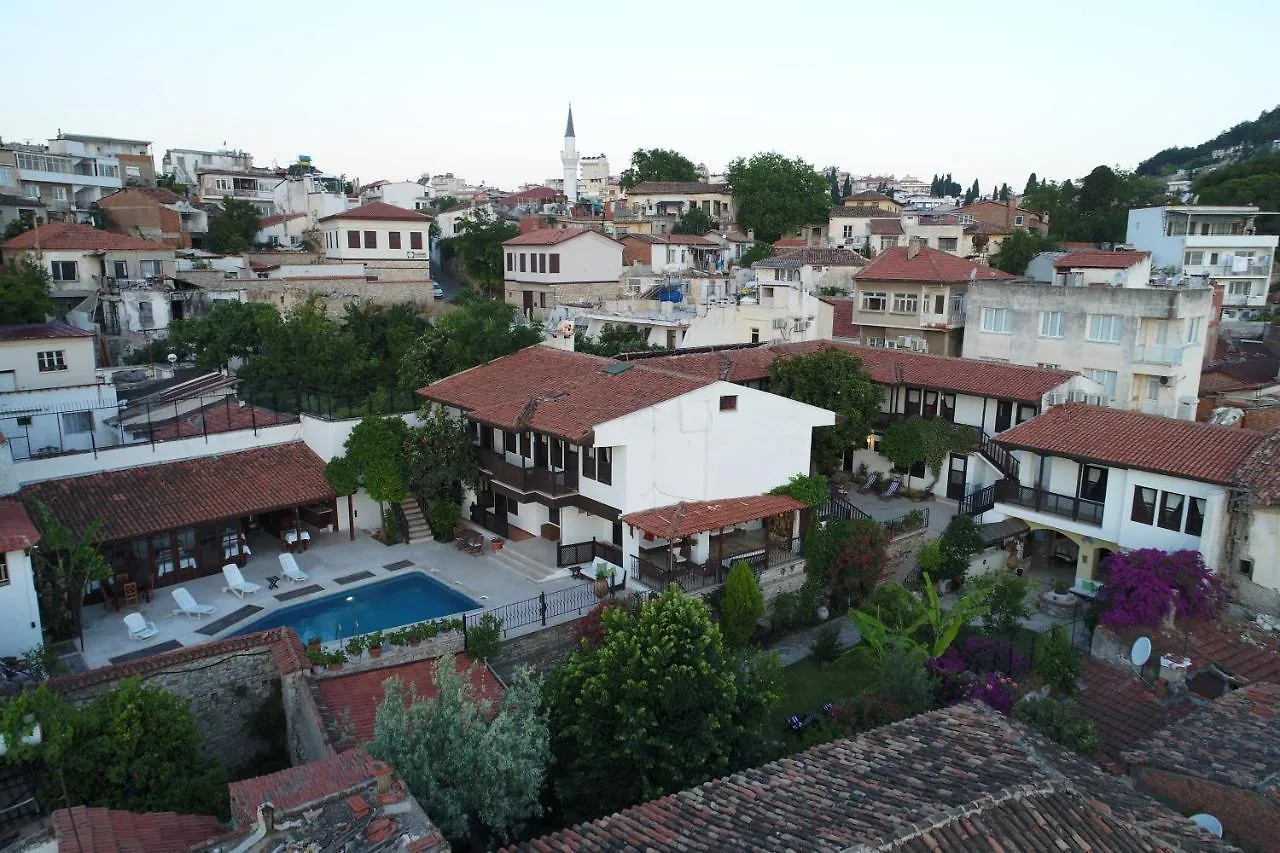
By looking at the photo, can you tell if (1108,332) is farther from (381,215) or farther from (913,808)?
(381,215)

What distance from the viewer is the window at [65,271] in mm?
43938

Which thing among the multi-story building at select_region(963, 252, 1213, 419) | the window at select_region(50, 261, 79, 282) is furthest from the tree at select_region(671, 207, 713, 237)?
the window at select_region(50, 261, 79, 282)

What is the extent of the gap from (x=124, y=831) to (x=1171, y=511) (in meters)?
23.2

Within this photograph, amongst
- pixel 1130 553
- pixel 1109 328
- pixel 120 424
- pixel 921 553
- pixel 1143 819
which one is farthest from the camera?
pixel 1109 328

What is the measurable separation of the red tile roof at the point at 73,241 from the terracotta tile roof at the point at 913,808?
45002 millimetres

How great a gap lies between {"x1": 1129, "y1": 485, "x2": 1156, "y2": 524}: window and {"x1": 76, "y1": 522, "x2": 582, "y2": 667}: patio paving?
14552mm

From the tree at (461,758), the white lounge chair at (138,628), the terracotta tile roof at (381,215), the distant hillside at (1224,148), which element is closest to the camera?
the tree at (461,758)

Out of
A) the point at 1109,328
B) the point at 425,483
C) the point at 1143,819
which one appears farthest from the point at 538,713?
the point at 1109,328

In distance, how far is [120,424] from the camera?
26.8 metres

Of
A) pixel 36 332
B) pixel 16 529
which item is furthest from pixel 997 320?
pixel 36 332

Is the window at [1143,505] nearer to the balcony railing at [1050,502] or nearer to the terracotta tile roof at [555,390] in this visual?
the balcony railing at [1050,502]

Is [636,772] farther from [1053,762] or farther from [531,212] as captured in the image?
[531,212]

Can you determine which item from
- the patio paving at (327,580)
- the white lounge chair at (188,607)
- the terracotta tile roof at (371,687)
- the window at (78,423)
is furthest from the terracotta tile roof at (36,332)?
the terracotta tile roof at (371,687)

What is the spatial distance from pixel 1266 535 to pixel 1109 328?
553 inches
